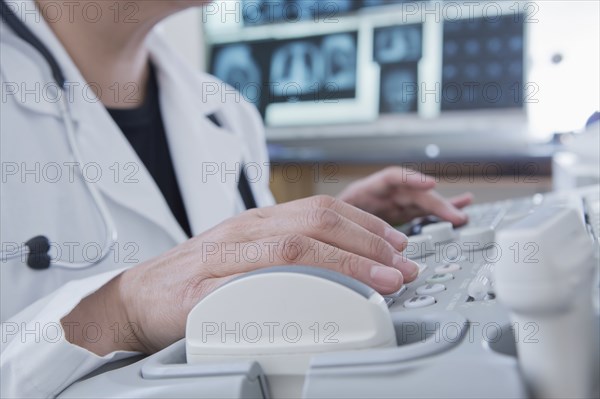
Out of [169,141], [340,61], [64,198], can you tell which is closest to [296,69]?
[340,61]

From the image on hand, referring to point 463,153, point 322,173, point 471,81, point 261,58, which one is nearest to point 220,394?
point 463,153

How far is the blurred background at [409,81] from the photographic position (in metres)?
1.56

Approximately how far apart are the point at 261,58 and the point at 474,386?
1.84m

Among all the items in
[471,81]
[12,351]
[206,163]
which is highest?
[471,81]

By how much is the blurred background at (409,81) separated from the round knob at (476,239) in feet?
3.11

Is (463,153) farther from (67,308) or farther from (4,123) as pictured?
(67,308)

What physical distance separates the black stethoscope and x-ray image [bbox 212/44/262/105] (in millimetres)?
1261

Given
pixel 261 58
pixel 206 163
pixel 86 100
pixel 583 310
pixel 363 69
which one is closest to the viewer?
pixel 583 310

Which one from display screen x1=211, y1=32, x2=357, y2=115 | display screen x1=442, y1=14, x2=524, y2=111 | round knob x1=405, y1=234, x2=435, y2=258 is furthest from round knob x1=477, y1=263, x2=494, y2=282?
display screen x1=211, y1=32, x2=357, y2=115

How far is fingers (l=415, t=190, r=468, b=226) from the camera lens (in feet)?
2.46

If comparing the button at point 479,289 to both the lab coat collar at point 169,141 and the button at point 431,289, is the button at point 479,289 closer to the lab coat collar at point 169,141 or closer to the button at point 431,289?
the button at point 431,289

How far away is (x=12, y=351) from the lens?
1.31 ft

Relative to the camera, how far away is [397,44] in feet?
5.98

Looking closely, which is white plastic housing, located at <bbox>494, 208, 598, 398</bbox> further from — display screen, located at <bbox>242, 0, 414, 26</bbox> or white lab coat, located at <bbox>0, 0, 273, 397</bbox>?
display screen, located at <bbox>242, 0, 414, 26</bbox>
